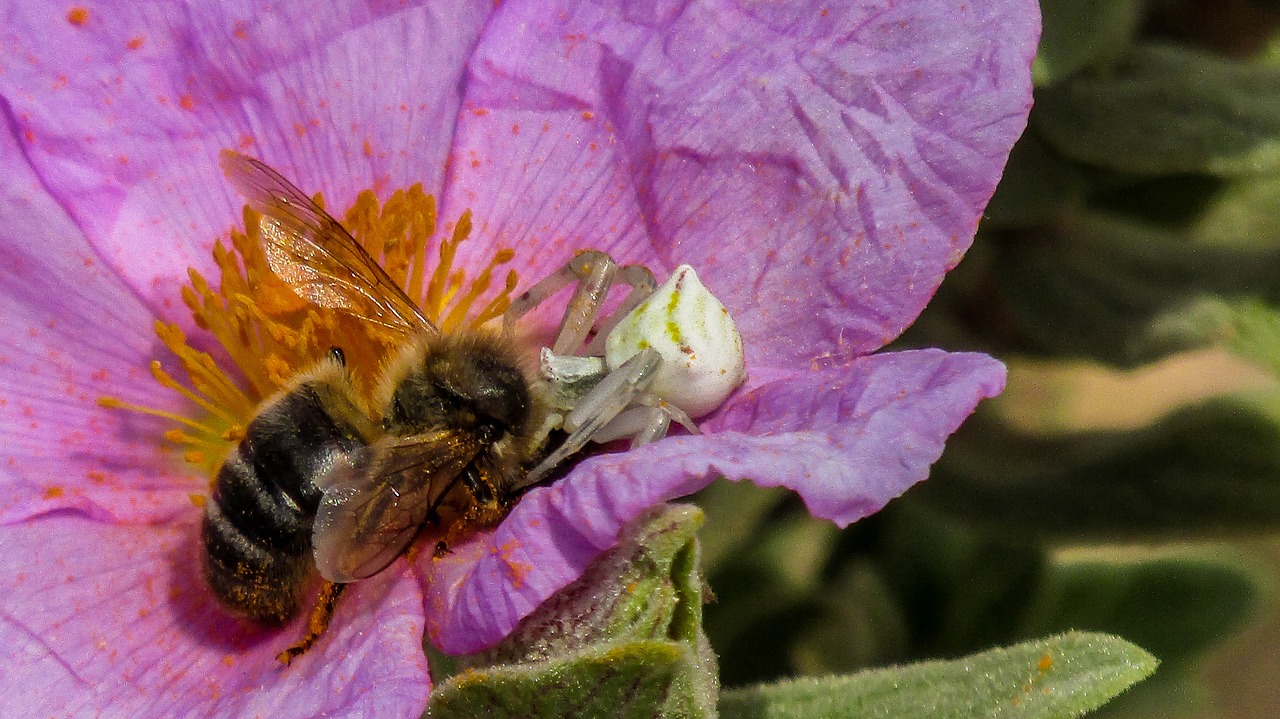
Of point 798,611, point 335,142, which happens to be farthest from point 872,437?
point 798,611

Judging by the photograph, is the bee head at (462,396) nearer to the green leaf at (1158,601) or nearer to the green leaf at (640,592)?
the green leaf at (640,592)

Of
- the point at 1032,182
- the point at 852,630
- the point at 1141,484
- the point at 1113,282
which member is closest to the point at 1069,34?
the point at 1032,182

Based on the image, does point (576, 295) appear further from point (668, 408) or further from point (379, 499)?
point (379, 499)

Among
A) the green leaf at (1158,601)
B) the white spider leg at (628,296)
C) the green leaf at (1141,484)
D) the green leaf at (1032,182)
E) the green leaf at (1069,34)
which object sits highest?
the white spider leg at (628,296)

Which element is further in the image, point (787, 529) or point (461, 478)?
point (787, 529)

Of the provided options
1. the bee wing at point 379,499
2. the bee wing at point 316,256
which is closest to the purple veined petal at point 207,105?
the bee wing at point 316,256

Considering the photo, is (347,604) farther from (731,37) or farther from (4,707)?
(731,37)
